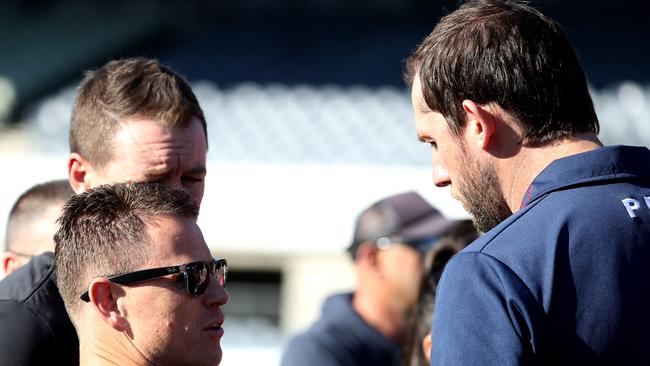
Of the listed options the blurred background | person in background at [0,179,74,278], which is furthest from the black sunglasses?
the blurred background

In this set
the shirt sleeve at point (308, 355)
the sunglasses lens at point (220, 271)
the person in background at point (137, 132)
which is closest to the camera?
the sunglasses lens at point (220, 271)

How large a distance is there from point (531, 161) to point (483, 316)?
0.34m

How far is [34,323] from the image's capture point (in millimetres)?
2148

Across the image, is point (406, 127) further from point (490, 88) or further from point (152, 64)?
point (490, 88)

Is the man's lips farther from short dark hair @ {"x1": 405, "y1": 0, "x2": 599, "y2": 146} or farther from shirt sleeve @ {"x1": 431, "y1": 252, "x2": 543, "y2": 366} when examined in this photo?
short dark hair @ {"x1": 405, "y1": 0, "x2": 599, "y2": 146}

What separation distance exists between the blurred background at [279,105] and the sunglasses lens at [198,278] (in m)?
6.18

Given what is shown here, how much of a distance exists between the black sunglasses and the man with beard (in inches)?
19.8

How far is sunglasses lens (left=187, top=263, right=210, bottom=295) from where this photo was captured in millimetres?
1981

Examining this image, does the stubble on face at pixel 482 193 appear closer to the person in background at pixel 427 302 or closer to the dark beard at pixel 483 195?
the dark beard at pixel 483 195

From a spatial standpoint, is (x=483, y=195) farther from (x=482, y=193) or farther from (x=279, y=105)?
(x=279, y=105)

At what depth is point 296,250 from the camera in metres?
9.28

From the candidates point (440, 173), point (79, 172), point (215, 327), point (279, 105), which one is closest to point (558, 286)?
point (440, 173)

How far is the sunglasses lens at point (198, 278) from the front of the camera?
198cm

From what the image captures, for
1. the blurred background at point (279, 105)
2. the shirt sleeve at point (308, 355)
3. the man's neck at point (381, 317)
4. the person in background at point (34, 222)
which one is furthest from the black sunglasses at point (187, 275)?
the blurred background at point (279, 105)
